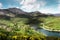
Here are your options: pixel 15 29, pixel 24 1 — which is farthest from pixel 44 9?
pixel 15 29

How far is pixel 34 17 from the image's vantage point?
6730 mm

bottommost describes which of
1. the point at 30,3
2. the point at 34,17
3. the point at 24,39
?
the point at 24,39

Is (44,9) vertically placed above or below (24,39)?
above

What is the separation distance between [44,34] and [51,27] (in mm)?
320

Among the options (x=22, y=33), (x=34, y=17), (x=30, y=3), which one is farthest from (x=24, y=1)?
(x=22, y=33)

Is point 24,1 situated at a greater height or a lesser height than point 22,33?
greater

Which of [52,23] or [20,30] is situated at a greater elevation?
[52,23]

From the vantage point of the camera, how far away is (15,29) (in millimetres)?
6617

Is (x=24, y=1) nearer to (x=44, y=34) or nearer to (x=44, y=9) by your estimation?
(x=44, y=9)

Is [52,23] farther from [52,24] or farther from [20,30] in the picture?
[20,30]

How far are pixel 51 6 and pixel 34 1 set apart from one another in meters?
0.57

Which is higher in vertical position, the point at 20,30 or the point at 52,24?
the point at 52,24

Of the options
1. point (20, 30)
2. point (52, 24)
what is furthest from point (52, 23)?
point (20, 30)

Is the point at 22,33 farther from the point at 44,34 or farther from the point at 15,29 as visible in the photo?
the point at 44,34
